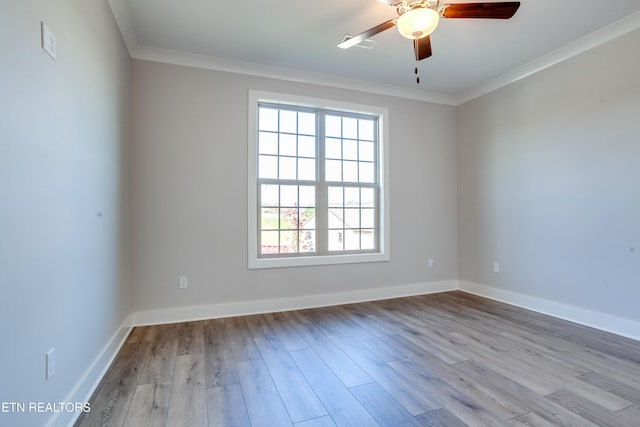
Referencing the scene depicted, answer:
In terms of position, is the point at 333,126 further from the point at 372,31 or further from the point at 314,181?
the point at 372,31

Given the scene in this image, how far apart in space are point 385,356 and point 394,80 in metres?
3.27

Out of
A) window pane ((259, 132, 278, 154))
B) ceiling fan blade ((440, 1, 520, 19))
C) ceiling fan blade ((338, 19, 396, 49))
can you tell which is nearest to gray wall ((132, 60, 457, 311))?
window pane ((259, 132, 278, 154))

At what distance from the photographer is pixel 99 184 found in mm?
2154

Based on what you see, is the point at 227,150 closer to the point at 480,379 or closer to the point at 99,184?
the point at 99,184

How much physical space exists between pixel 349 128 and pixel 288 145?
90 centimetres

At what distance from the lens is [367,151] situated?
418 centimetres

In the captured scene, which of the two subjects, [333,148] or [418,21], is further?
[333,148]

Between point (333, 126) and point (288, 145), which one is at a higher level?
point (333, 126)

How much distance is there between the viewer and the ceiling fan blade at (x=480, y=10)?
6.19 ft

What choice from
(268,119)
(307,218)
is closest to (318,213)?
(307,218)

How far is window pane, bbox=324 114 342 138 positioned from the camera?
3917mm

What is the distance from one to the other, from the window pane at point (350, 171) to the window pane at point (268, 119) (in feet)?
3.36

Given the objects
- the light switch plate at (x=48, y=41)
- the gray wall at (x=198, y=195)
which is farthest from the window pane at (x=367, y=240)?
the light switch plate at (x=48, y=41)

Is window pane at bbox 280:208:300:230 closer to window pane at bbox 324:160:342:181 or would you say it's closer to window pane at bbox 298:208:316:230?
window pane at bbox 298:208:316:230
